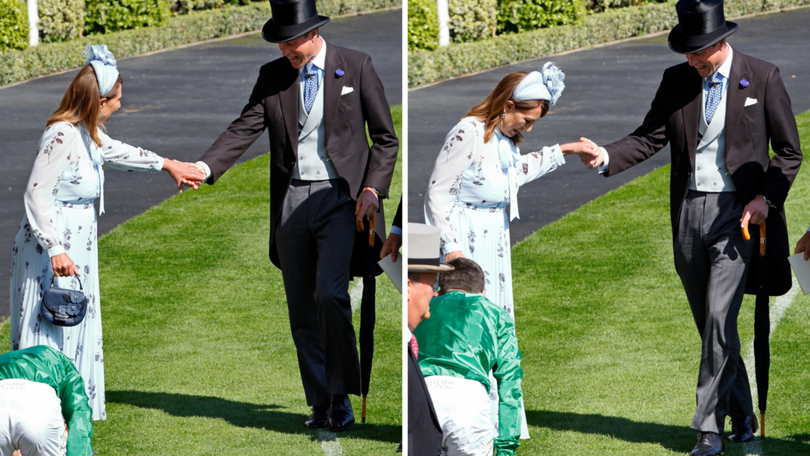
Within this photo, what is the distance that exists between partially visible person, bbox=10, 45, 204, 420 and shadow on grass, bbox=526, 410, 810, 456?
1.95 metres

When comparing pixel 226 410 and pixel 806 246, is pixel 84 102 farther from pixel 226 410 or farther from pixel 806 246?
pixel 806 246

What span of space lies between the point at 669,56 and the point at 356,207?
47.3ft

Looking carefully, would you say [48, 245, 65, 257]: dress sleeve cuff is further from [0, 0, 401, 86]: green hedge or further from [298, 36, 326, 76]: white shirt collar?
[0, 0, 401, 86]: green hedge

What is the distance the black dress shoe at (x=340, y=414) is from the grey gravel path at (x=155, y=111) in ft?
3.86

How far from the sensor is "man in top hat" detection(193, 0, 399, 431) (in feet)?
13.7

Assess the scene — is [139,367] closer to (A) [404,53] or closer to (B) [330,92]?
(B) [330,92]

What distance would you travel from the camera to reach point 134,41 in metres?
17.1

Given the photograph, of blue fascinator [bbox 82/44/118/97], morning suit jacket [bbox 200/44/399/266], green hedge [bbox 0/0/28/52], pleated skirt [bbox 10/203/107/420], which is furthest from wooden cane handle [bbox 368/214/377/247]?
green hedge [bbox 0/0/28/52]

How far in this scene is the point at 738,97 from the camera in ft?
13.7

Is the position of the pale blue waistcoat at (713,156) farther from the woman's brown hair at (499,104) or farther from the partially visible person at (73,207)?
the partially visible person at (73,207)

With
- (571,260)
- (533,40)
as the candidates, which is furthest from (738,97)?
(533,40)

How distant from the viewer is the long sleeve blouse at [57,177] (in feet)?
14.1

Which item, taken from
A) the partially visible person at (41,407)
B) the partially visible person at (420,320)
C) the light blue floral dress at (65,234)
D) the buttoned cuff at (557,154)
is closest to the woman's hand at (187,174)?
the light blue floral dress at (65,234)

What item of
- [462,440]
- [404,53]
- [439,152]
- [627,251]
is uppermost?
[404,53]
